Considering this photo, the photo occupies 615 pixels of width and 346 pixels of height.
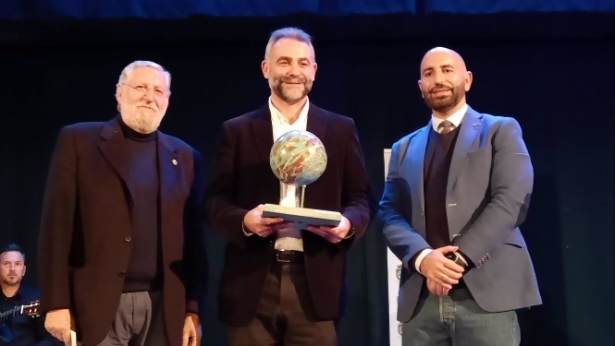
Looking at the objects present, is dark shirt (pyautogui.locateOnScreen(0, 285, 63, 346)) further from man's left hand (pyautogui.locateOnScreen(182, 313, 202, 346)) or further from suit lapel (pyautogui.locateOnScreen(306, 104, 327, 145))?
suit lapel (pyautogui.locateOnScreen(306, 104, 327, 145))

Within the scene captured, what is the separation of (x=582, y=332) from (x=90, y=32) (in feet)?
13.1

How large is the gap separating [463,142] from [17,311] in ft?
12.1

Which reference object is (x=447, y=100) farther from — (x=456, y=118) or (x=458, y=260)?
(x=458, y=260)

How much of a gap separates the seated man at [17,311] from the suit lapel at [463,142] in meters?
3.44

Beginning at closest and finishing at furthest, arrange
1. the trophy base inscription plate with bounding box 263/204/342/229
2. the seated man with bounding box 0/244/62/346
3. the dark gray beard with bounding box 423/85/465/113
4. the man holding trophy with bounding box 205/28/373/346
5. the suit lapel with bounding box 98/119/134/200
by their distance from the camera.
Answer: the trophy base inscription plate with bounding box 263/204/342/229, the man holding trophy with bounding box 205/28/373/346, the suit lapel with bounding box 98/119/134/200, the dark gray beard with bounding box 423/85/465/113, the seated man with bounding box 0/244/62/346

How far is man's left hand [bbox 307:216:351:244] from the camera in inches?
92.1

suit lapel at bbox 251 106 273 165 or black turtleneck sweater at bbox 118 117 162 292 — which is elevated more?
suit lapel at bbox 251 106 273 165

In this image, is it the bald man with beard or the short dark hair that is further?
the short dark hair

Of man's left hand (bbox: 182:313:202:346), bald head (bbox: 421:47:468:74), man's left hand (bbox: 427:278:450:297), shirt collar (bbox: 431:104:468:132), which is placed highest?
bald head (bbox: 421:47:468:74)

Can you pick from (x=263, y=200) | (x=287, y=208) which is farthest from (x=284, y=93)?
(x=287, y=208)

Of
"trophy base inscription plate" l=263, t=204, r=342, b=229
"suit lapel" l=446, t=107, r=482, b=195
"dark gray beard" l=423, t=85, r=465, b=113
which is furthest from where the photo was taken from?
"dark gray beard" l=423, t=85, r=465, b=113

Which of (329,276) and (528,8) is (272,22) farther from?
(329,276)

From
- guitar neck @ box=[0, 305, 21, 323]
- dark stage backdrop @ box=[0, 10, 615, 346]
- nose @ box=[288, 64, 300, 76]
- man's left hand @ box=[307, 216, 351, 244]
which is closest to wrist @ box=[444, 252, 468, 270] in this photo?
man's left hand @ box=[307, 216, 351, 244]

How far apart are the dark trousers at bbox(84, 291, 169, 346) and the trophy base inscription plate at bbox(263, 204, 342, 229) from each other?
0.70 meters
